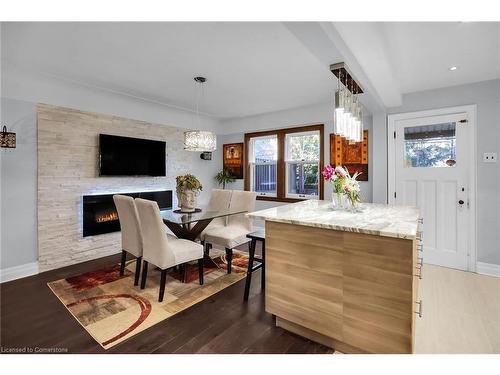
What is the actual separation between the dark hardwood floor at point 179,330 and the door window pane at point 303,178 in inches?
107

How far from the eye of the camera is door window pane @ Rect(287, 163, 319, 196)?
4.83 metres

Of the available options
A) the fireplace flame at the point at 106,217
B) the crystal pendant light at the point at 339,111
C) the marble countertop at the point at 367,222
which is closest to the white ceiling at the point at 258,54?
the crystal pendant light at the point at 339,111

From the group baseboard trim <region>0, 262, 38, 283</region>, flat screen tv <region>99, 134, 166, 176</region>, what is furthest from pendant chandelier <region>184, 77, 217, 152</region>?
baseboard trim <region>0, 262, 38, 283</region>

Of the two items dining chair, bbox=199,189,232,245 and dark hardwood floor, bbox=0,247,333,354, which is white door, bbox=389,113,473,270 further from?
dark hardwood floor, bbox=0,247,333,354

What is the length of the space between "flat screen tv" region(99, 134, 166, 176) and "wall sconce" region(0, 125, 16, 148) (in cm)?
100

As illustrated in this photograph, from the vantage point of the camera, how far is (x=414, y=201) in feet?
12.0

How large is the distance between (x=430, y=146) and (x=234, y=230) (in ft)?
9.61

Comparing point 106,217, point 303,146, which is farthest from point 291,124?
point 106,217

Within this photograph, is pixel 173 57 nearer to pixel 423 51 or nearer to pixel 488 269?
pixel 423 51

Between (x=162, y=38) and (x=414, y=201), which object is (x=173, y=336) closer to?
(x=162, y=38)

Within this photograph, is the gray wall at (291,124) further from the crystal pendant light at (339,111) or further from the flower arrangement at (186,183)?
→ the flower arrangement at (186,183)

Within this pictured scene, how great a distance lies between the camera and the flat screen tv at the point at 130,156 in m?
3.82

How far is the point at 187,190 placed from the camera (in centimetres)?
326
